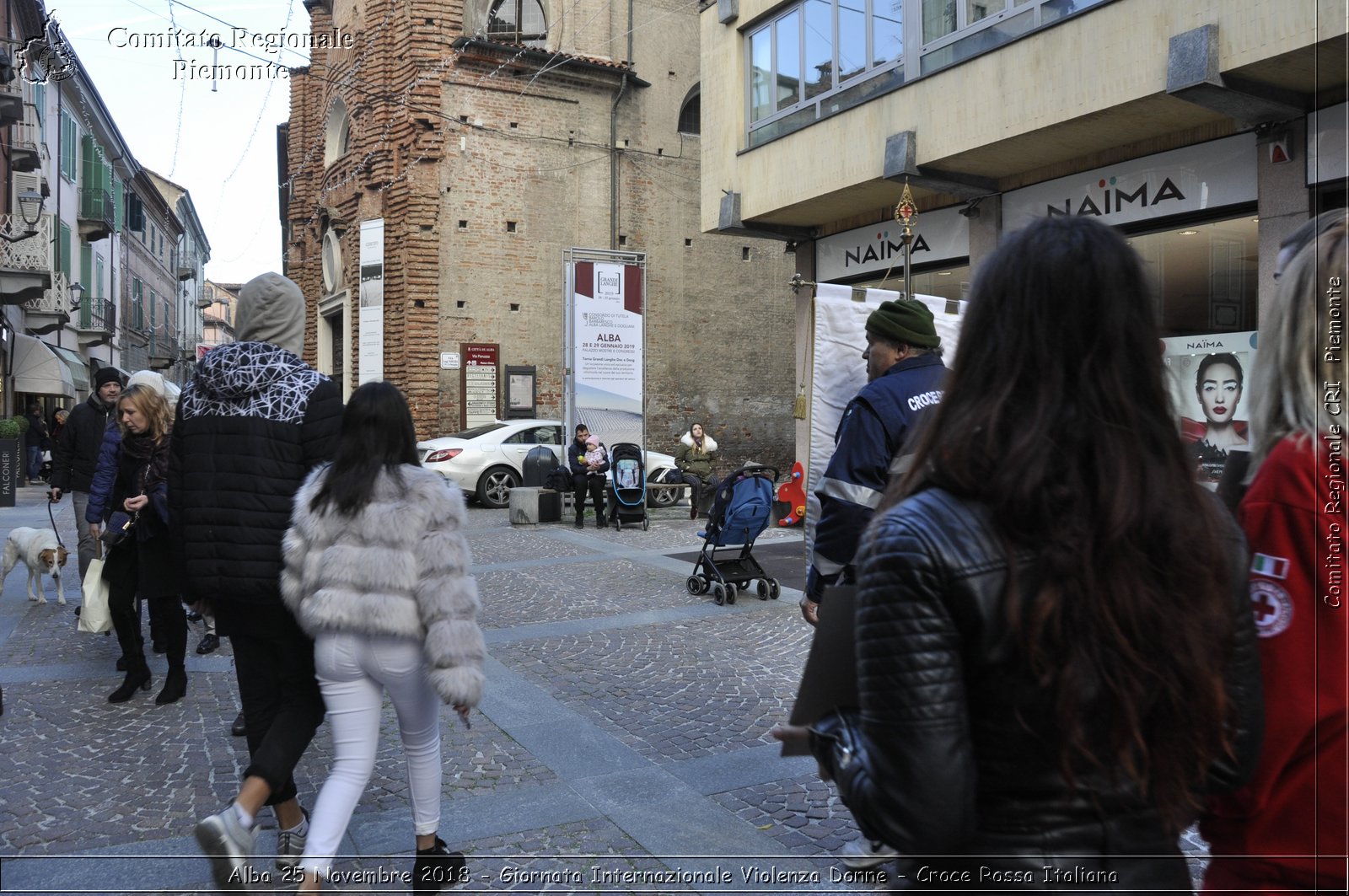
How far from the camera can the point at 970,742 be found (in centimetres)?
146

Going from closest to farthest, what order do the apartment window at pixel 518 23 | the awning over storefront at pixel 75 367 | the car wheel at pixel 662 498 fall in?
the car wheel at pixel 662 498
the apartment window at pixel 518 23
the awning over storefront at pixel 75 367

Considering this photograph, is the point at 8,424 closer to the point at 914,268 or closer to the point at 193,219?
the point at 914,268

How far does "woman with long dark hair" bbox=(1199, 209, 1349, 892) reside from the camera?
159 cm

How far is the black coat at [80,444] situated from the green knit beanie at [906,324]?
21.1 ft

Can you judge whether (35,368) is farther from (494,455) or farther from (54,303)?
(494,455)

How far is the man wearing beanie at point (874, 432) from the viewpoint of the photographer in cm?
382

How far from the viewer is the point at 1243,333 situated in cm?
1005

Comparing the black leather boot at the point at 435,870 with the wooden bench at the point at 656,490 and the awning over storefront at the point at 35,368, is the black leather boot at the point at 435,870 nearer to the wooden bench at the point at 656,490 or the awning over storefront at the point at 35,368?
the wooden bench at the point at 656,490

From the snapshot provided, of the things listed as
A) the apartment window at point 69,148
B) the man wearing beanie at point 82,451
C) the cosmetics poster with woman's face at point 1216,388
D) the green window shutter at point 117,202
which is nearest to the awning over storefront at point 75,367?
the apartment window at point 69,148

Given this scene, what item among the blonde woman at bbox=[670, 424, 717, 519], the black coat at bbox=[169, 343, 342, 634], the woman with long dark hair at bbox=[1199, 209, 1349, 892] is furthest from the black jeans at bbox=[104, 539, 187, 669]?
the blonde woman at bbox=[670, 424, 717, 519]

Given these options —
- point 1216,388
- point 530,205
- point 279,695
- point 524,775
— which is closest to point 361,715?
point 279,695

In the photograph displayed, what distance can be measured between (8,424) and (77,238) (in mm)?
16343

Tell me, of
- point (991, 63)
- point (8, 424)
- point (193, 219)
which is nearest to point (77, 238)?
point (8, 424)

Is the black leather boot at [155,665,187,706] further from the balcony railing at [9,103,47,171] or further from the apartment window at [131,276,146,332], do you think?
the apartment window at [131,276,146,332]
